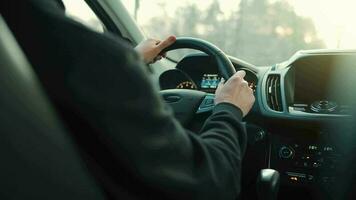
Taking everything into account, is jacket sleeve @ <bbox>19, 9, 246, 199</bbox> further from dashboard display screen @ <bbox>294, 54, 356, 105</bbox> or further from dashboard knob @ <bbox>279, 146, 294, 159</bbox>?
dashboard display screen @ <bbox>294, 54, 356, 105</bbox>

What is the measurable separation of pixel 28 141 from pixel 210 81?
1752 millimetres

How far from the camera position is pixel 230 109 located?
1345 mm

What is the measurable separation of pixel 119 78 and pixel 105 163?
18 centimetres

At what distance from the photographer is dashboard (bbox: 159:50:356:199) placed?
2.46 metres

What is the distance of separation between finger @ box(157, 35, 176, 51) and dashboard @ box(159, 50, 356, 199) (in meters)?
0.65

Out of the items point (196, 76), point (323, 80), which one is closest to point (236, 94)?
point (196, 76)

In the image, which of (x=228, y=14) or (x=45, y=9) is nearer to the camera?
(x=45, y=9)

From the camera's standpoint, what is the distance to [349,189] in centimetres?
253

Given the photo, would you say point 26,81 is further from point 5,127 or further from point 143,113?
point 143,113

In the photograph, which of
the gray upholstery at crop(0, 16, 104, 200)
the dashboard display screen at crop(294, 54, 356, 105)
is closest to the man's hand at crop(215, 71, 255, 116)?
the gray upholstery at crop(0, 16, 104, 200)

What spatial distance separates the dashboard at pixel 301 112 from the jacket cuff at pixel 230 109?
109 centimetres

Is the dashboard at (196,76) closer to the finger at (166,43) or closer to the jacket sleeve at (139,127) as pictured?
the finger at (166,43)

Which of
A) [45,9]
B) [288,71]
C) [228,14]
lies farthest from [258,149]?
[45,9]

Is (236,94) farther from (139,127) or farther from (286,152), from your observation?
(286,152)
